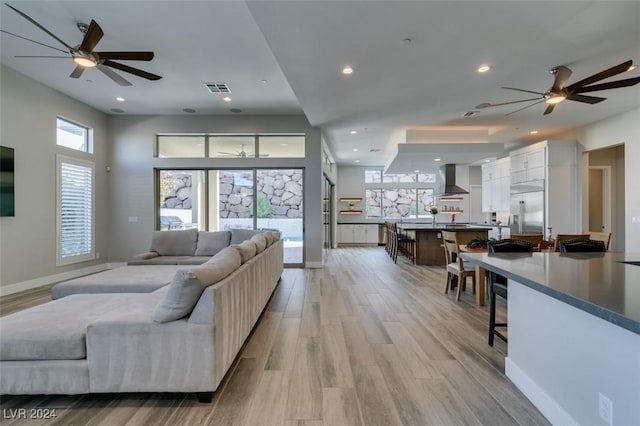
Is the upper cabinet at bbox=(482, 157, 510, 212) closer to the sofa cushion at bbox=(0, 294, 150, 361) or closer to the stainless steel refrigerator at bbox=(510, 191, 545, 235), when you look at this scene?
the stainless steel refrigerator at bbox=(510, 191, 545, 235)

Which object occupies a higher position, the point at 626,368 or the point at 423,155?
the point at 423,155

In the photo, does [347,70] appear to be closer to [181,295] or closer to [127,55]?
[127,55]

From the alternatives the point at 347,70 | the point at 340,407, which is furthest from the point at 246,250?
the point at 347,70

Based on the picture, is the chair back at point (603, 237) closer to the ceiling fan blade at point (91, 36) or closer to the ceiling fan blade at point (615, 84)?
the ceiling fan blade at point (615, 84)

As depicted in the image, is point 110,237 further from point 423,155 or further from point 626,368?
point 626,368

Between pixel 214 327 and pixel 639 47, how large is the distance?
5.27 meters

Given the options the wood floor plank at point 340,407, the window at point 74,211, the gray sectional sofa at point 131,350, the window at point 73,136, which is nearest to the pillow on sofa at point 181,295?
the gray sectional sofa at point 131,350

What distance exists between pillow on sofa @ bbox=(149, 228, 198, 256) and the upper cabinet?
802cm

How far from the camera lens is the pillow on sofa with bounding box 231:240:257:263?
2.81 metres

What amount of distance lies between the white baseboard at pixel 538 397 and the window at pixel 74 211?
7052mm

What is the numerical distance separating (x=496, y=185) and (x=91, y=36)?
9386 mm

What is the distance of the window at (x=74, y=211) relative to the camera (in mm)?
5340

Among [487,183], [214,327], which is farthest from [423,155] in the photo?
[214,327]

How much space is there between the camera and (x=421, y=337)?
283 cm
